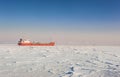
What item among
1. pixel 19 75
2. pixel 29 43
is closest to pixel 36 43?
pixel 29 43

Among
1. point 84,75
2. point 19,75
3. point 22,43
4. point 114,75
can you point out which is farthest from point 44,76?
point 22,43

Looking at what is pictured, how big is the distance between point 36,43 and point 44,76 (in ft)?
152

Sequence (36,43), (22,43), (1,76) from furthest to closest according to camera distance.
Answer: (36,43) → (22,43) → (1,76)

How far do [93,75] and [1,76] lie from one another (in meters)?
3.40

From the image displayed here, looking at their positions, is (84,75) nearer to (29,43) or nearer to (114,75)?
(114,75)

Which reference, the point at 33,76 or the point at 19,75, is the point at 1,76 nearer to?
the point at 19,75

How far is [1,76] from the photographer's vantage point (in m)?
5.70

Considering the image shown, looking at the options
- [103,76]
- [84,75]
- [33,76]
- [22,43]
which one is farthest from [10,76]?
[22,43]

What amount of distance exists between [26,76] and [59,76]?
1.21m

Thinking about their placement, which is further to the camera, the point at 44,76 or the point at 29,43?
the point at 29,43

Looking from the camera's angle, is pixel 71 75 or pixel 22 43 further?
pixel 22 43

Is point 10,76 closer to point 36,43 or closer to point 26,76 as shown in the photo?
point 26,76

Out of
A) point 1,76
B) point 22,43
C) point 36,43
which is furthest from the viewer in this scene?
point 36,43

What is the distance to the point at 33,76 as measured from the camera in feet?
19.1
